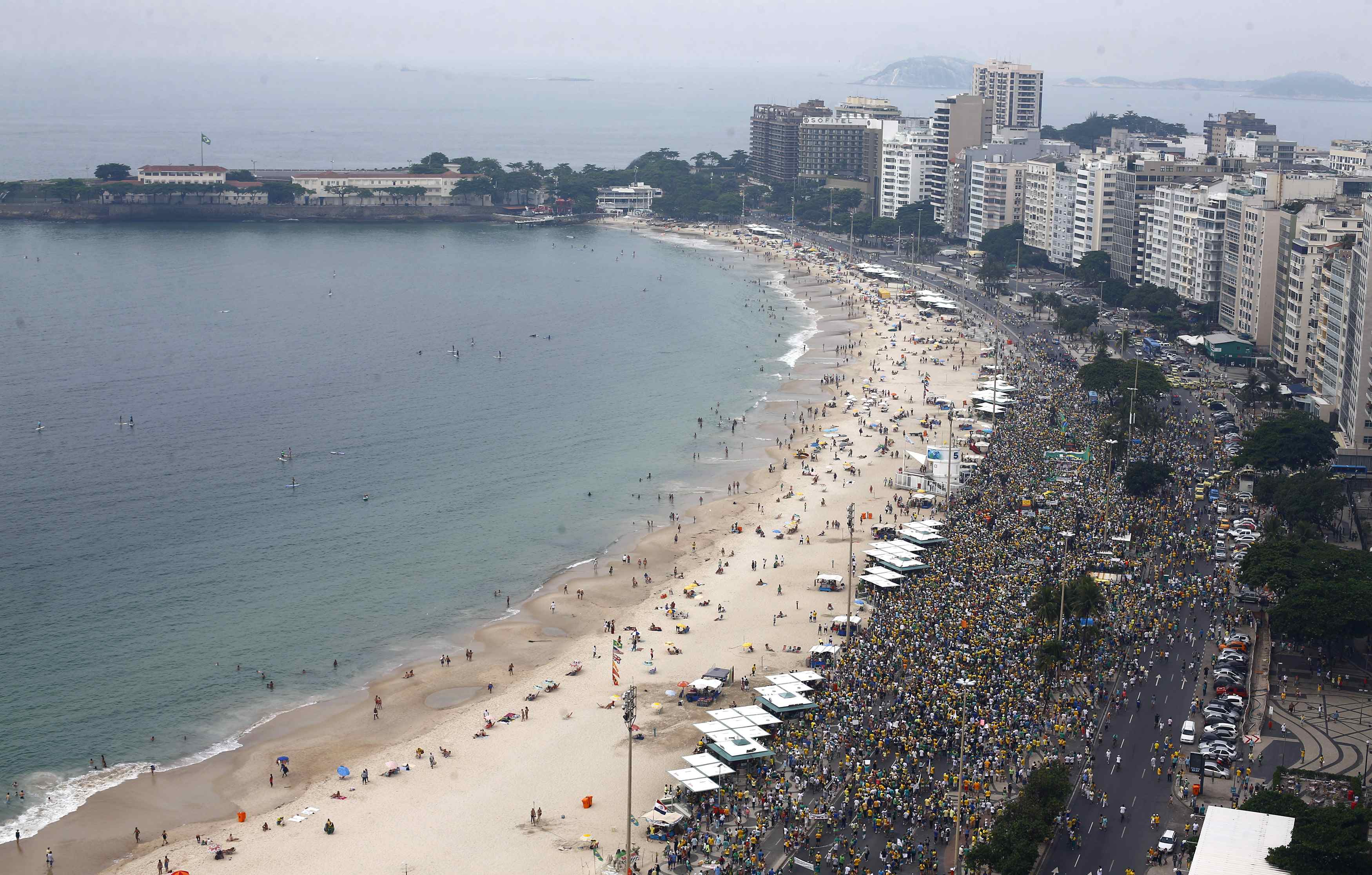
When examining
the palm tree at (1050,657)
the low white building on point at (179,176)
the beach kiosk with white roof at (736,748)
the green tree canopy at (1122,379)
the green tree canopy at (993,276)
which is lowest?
the beach kiosk with white roof at (736,748)

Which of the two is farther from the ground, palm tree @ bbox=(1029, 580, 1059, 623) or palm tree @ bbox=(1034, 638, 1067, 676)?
palm tree @ bbox=(1029, 580, 1059, 623)

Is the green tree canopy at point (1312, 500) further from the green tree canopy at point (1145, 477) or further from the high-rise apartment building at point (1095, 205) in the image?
the high-rise apartment building at point (1095, 205)

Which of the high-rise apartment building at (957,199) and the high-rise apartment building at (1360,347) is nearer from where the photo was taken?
the high-rise apartment building at (1360,347)

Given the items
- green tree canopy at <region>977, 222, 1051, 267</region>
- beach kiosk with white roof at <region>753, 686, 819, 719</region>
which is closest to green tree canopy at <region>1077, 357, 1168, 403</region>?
beach kiosk with white roof at <region>753, 686, 819, 719</region>

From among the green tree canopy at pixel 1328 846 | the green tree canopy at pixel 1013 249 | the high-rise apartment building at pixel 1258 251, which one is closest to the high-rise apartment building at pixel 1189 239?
the high-rise apartment building at pixel 1258 251

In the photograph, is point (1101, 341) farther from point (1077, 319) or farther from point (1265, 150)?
point (1265, 150)

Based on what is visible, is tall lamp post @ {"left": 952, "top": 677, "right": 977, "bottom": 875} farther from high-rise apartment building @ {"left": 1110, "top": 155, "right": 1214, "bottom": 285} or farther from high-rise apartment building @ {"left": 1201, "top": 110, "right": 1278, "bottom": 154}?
high-rise apartment building @ {"left": 1201, "top": 110, "right": 1278, "bottom": 154}

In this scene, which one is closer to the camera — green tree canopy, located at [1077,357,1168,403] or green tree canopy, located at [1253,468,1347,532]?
green tree canopy, located at [1253,468,1347,532]
